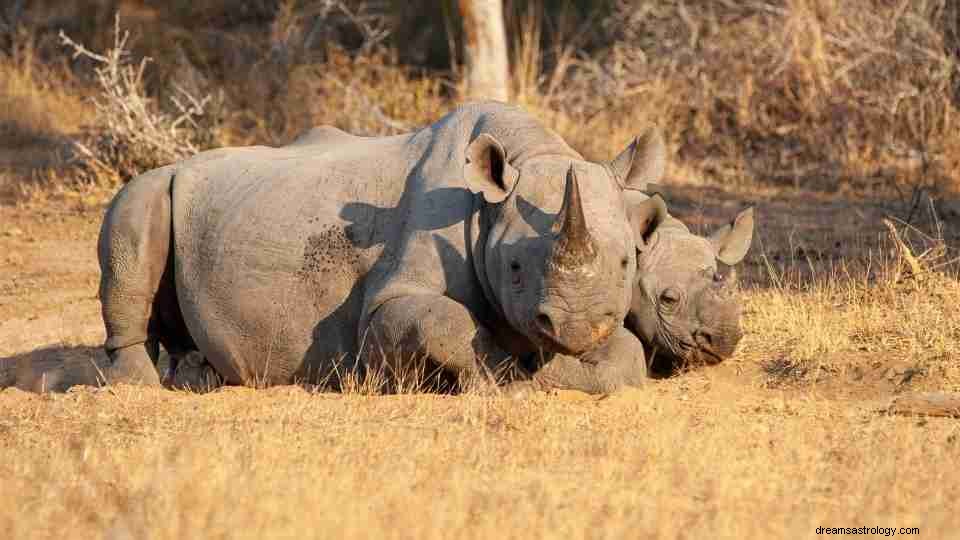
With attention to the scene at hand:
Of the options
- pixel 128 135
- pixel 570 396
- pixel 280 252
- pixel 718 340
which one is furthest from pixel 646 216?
pixel 128 135

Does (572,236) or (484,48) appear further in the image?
(484,48)

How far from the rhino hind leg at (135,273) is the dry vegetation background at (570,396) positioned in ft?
2.78

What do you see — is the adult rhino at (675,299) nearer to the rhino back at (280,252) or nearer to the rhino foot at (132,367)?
the rhino back at (280,252)

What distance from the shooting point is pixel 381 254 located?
816 cm

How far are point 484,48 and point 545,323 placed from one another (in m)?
8.38

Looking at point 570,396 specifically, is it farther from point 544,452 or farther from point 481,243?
point 544,452

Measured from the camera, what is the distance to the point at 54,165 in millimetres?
14984

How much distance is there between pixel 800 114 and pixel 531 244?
8.69 meters

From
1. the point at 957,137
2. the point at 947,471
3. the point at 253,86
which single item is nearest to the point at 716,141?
the point at 957,137

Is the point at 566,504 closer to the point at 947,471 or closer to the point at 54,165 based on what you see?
the point at 947,471

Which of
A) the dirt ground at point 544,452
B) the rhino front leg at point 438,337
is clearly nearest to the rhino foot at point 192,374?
the dirt ground at point 544,452

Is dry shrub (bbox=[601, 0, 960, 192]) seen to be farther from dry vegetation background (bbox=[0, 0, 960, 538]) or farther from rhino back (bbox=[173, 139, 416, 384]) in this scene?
rhino back (bbox=[173, 139, 416, 384])

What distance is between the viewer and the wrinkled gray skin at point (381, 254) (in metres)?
7.51

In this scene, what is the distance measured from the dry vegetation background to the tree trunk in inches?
18.9
